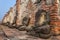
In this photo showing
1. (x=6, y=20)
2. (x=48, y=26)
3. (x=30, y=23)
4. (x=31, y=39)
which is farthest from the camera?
(x=6, y=20)

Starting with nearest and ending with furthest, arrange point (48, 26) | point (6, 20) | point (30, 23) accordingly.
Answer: point (48, 26) → point (30, 23) → point (6, 20)

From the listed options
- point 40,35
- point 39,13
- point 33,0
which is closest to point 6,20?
point 33,0

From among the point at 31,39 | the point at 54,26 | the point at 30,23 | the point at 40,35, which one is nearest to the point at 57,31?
the point at 54,26

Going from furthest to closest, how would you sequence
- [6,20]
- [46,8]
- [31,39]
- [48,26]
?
[6,20]
[46,8]
[48,26]
[31,39]

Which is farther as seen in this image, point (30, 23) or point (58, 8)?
point (30, 23)

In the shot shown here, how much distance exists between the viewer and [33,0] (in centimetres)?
1230

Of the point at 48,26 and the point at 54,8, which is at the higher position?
the point at 54,8

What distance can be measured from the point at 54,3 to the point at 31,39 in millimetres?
2115

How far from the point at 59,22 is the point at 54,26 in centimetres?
29

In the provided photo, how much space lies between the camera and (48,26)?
29.7 ft

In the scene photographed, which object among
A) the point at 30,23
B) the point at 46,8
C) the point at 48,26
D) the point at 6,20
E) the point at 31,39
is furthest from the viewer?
the point at 6,20

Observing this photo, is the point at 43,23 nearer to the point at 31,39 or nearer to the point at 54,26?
the point at 54,26

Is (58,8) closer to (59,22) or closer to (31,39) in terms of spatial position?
(59,22)

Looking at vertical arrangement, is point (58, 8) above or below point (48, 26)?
above
